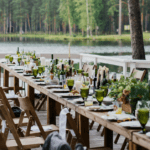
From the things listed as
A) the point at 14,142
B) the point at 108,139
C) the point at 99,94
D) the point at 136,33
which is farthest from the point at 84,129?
the point at 136,33

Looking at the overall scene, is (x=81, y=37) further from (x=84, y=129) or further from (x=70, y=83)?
(x=84, y=129)

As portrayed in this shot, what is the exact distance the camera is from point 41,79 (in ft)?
14.3

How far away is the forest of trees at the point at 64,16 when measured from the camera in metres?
43.0

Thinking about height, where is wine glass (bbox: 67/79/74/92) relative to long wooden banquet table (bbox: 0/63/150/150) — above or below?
above

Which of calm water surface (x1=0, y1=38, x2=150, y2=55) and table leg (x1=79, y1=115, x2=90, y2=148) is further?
calm water surface (x1=0, y1=38, x2=150, y2=55)

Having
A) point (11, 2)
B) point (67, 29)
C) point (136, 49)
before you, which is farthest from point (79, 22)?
point (136, 49)

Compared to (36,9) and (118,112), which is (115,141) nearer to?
(118,112)

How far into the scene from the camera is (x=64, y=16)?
45.6 metres

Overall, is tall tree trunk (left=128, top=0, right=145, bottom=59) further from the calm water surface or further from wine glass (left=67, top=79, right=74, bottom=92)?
the calm water surface

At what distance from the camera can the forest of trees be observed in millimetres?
43031

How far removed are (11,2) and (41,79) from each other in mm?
46335

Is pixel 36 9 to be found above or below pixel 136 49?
above

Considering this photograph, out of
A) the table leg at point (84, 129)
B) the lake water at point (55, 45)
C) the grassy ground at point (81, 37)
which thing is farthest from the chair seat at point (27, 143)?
the grassy ground at point (81, 37)

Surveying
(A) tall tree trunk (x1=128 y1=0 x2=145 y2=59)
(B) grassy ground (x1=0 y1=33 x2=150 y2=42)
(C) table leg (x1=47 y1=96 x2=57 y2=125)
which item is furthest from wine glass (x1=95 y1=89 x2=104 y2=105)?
(B) grassy ground (x1=0 y1=33 x2=150 y2=42)
